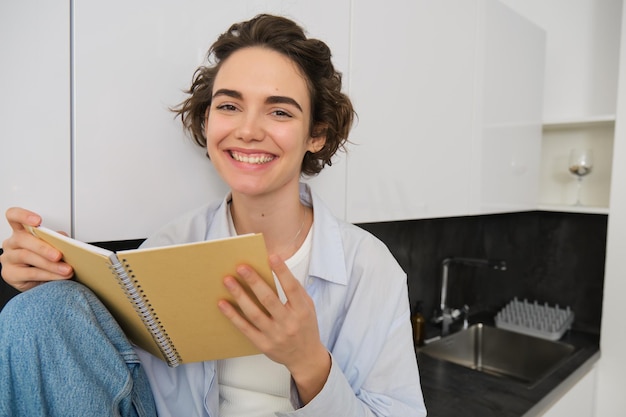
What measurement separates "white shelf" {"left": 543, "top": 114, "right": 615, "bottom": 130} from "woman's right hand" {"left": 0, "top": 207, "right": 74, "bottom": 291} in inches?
82.5

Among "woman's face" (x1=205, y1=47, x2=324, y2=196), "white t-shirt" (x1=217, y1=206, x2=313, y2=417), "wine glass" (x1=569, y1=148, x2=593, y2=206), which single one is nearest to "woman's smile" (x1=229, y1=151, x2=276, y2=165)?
"woman's face" (x1=205, y1=47, x2=324, y2=196)

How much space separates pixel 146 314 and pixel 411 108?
0.94 m

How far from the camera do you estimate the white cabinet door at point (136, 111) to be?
2.48ft

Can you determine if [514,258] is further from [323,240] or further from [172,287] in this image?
[172,287]

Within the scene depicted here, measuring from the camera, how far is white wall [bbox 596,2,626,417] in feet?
6.16

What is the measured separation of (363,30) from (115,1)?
614 mm

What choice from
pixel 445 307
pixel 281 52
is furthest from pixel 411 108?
pixel 445 307

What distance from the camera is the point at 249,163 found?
2.71ft

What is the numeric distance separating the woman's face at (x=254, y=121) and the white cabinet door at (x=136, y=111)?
85 mm

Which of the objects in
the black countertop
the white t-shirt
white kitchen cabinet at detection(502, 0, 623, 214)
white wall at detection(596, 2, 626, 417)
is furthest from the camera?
white kitchen cabinet at detection(502, 0, 623, 214)

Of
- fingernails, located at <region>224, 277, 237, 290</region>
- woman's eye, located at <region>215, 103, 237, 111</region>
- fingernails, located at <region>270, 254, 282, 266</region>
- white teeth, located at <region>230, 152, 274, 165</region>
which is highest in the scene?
woman's eye, located at <region>215, 103, 237, 111</region>

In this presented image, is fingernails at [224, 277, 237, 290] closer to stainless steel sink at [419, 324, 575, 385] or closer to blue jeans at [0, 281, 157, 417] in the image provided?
blue jeans at [0, 281, 157, 417]

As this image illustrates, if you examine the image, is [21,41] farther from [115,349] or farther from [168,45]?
[115,349]

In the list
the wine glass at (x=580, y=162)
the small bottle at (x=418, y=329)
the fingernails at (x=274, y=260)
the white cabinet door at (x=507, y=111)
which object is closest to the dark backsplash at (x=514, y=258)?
the small bottle at (x=418, y=329)
